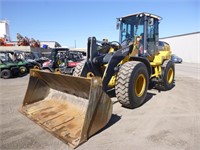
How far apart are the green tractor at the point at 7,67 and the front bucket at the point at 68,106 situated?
7.35 meters

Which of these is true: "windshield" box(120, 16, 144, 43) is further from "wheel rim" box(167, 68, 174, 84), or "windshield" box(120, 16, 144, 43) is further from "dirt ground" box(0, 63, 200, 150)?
"dirt ground" box(0, 63, 200, 150)

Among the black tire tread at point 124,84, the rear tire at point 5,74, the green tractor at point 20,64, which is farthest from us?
the green tractor at point 20,64

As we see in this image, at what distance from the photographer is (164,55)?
6746 millimetres

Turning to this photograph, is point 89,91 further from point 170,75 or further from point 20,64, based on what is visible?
point 20,64

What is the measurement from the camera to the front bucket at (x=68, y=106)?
116 inches

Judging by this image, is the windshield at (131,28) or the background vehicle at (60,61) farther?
the background vehicle at (60,61)

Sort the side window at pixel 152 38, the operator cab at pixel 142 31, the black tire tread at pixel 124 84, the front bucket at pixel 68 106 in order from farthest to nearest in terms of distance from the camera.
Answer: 1. the side window at pixel 152 38
2. the operator cab at pixel 142 31
3. the black tire tread at pixel 124 84
4. the front bucket at pixel 68 106

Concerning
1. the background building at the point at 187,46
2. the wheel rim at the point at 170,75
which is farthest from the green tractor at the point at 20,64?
the background building at the point at 187,46

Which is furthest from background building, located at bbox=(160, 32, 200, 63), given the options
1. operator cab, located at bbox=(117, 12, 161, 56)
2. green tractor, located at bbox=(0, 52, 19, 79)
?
green tractor, located at bbox=(0, 52, 19, 79)

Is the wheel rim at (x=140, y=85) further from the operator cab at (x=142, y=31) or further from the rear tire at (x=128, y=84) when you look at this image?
the operator cab at (x=142, y=31)

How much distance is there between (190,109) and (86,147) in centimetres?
312

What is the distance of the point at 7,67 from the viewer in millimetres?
10781

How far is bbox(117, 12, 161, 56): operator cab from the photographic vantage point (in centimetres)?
589

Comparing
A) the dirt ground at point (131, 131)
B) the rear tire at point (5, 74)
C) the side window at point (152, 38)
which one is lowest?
the dirt ground at point (131, 131)
